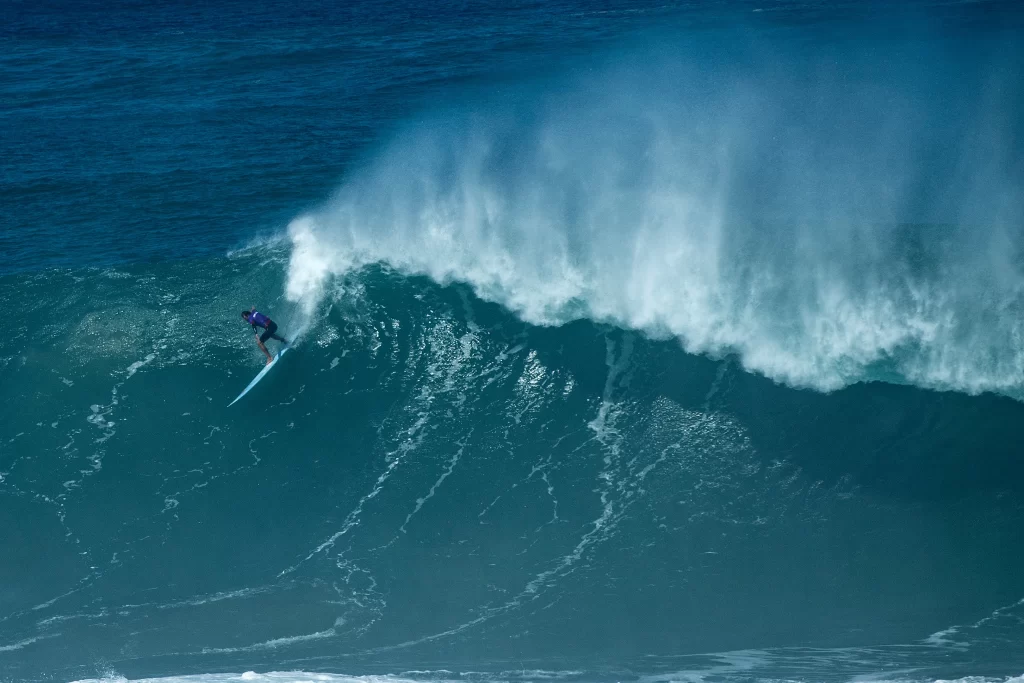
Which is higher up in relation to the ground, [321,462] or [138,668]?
Answer: [321,462]

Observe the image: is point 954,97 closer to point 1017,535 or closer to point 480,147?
point 480,147

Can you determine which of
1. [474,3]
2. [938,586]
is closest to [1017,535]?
[938,586]

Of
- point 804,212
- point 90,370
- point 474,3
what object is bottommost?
point 90,370

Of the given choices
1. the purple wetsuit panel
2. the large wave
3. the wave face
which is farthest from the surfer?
the large wave

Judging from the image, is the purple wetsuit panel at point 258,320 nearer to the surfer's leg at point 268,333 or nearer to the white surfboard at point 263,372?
the surfer's leg at point 268,333

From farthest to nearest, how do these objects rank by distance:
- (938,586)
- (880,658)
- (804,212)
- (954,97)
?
(954,97) → (804,212) → (938,586) → (880,658)

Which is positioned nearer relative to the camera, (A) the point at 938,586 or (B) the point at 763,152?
(A) the point at 938,586
